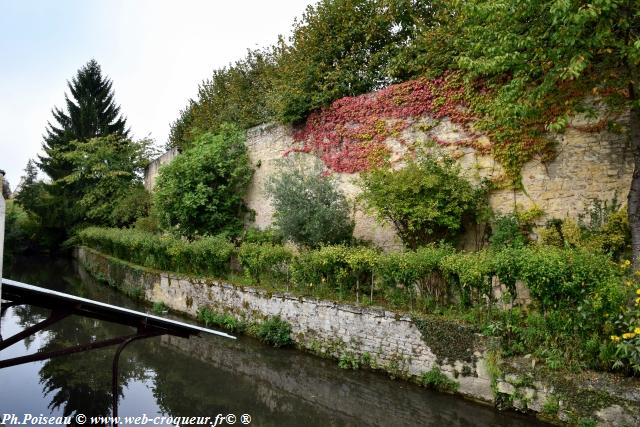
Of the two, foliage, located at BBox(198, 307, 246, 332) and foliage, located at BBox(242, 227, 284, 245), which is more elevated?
foliage, located at BBox(242, 227, 284, 245)

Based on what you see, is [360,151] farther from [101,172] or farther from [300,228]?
[101,172]

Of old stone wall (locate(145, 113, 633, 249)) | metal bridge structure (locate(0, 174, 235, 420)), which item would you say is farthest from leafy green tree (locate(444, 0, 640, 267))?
metal bridge structure (locate(0, 174, 235, 420))

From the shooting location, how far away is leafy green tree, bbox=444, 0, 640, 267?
6277 millimetres

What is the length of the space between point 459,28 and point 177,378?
955cm

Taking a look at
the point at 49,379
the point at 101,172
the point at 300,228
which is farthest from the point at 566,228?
the point at 101,172

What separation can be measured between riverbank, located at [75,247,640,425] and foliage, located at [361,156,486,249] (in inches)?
110

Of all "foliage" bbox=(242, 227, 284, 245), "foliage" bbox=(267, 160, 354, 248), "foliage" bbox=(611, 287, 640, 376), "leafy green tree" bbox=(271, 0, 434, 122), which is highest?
"leafy green tree" bbox=(271, 0, 434, 122)

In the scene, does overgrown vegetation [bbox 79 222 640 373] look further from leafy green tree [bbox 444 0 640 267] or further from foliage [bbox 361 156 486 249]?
leafy green tree [bbox 444 0 640 267]

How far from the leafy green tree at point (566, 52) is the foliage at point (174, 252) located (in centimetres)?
776

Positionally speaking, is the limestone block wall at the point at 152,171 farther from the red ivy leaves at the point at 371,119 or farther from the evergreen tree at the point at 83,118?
the red ivy leaves at the point at 371,119

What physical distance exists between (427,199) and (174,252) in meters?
7.53

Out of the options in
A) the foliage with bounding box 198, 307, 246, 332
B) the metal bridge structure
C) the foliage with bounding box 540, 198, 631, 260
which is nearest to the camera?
the metal bridge structure

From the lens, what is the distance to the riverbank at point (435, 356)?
18.2 ft

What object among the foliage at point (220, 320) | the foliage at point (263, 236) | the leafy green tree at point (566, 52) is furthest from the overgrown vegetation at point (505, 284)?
the foliage at point (263, 236)
